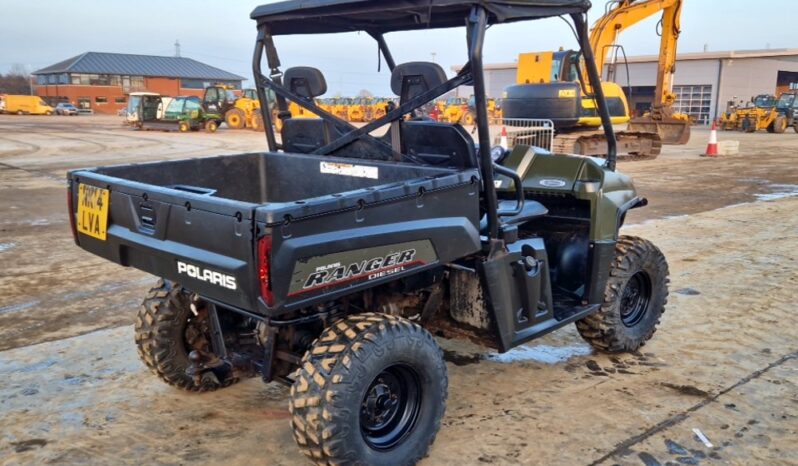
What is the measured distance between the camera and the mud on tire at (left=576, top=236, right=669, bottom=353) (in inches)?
167

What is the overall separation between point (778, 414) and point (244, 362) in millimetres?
2750

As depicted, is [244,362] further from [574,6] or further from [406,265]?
[574,6]

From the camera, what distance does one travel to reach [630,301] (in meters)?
4.57

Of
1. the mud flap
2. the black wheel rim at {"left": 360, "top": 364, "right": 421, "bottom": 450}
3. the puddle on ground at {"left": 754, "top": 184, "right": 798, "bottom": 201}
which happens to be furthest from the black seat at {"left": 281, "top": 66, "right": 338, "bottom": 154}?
the puddle on ground at {"left": 754, "top": 184, "right": 798, "bottom": 201}

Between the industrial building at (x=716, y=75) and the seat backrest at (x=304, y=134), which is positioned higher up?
the industrial building at (x=716, y=75)

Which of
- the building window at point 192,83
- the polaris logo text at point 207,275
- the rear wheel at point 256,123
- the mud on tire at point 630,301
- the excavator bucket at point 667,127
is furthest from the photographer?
the building window at point 192,83

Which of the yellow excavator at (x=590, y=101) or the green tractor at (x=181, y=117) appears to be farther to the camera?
the green tractor at (x=181, y=117)

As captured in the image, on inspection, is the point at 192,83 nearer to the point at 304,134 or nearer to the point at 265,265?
the point at 304,134

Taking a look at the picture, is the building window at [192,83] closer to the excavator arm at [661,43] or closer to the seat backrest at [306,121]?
the excavator arm at [661,43]

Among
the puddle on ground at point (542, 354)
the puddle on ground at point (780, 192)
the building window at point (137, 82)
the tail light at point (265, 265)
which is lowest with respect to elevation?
the puddle on ground at point (542, 354)

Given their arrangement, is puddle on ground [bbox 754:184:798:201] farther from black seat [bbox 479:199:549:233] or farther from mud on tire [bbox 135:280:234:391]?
mud on tire [bbox 135:280:234:391]

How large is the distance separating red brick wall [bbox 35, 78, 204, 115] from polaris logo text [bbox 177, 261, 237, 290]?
6736 cm

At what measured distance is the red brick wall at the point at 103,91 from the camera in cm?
6562

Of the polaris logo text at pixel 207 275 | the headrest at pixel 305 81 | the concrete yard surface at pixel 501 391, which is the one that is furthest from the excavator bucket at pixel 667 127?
the polaris logo text at pixel 207 275
